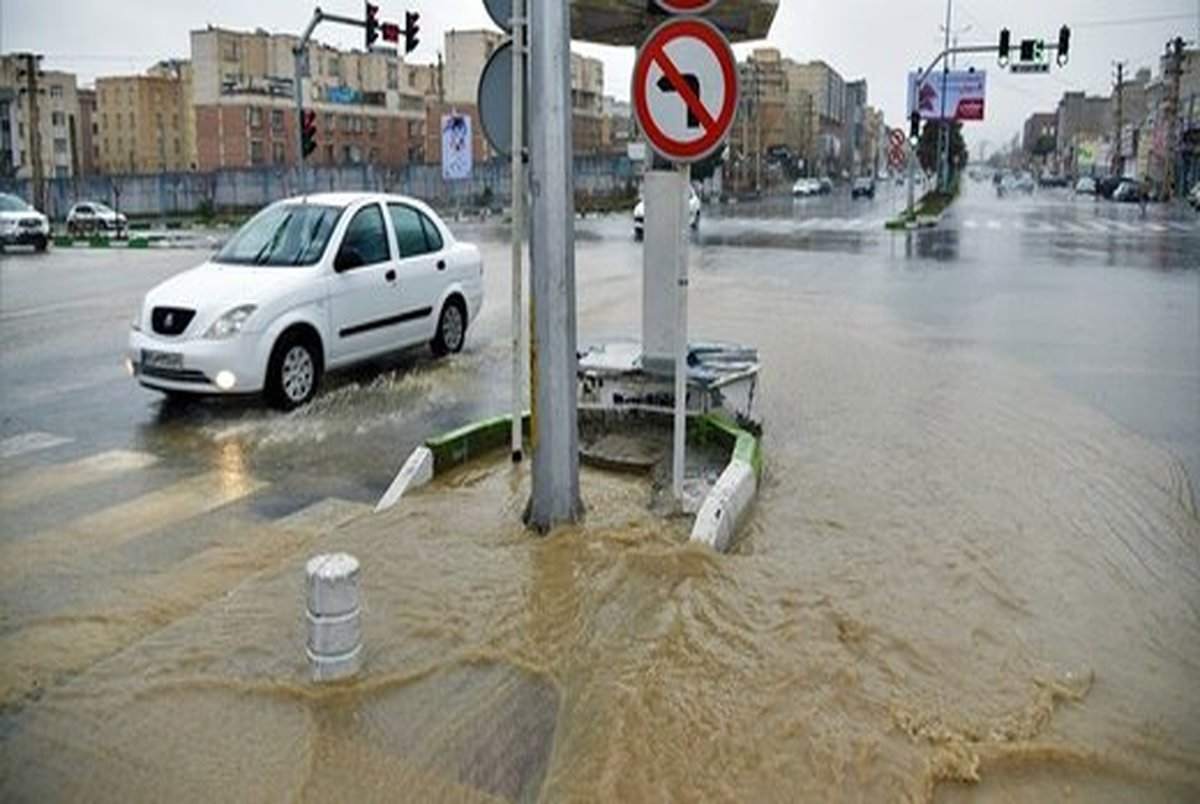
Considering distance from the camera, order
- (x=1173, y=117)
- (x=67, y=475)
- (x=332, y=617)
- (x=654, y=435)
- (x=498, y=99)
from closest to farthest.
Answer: (x=332, y=617)
(x=498, y=99)
(x=67, y=475)
(x=654, y=435)
(x=1173, y=117)

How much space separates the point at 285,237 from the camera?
9.72 metres

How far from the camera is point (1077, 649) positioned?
465 centimetres

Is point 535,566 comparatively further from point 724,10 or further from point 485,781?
point 724,10

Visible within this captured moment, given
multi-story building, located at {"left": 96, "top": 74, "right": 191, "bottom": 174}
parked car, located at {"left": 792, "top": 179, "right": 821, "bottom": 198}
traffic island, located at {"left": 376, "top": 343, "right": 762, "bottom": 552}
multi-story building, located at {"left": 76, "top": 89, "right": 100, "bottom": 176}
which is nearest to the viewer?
traffic island, located at {"left": 376, "top": 343, "right": 762, "bottom": 552}

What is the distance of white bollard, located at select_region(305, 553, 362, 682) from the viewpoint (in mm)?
4059

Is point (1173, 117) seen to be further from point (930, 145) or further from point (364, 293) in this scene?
point (364, 293)

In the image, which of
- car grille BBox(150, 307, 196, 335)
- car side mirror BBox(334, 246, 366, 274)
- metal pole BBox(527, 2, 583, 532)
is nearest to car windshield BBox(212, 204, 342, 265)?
car side mirror BBox(334, 246, 366, 274)

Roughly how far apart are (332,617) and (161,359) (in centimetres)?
534

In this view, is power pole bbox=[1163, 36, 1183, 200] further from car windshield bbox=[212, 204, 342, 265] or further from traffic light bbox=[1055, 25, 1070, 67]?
car windshield bbox=[212, 204, 342, 265]

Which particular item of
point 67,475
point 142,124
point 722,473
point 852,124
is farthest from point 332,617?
point 852,124

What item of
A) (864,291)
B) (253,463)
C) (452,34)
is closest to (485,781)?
(253,463)

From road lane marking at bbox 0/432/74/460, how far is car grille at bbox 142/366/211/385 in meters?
0.86

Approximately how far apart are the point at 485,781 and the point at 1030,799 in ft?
5.64

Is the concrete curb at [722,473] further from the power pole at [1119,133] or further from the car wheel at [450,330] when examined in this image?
the power pole at [1119,133]
